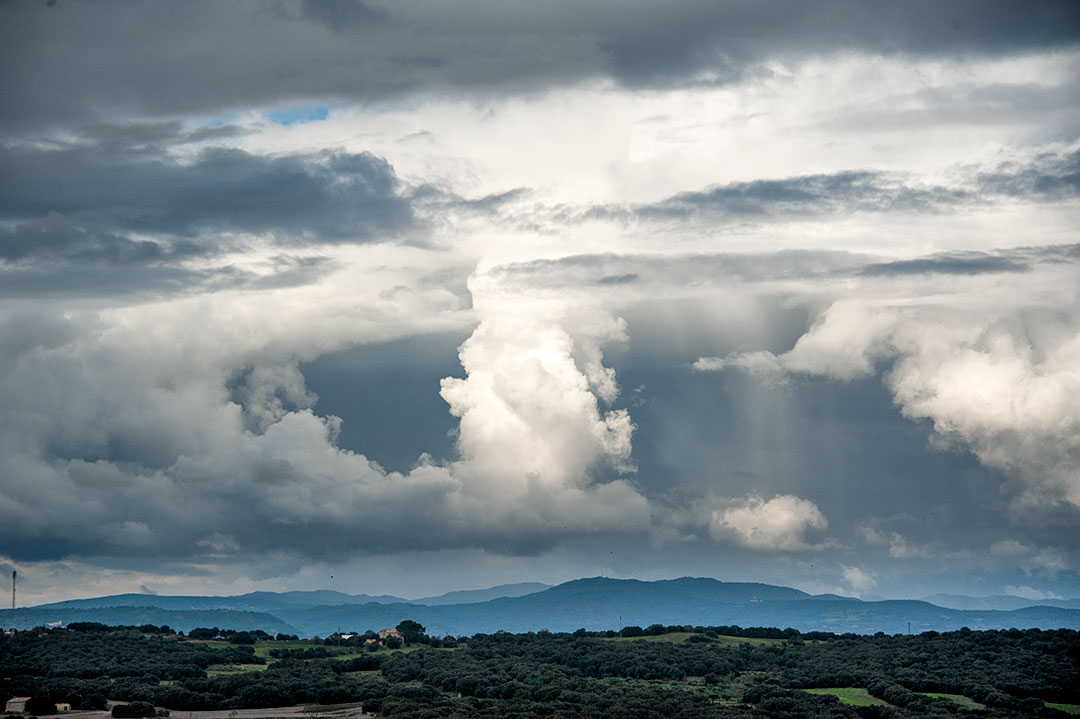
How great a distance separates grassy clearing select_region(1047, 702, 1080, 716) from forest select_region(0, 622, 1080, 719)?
1.00ft

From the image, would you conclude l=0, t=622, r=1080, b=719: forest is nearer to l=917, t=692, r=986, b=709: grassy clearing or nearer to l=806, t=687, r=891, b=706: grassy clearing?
l=806, t=687, r=891, b=706: grassy clearing

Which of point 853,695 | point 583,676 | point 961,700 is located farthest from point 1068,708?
point 583,676

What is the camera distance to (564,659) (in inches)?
6693

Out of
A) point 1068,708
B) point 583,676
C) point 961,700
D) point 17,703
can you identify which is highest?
point 583,676

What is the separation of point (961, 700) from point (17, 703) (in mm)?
100533

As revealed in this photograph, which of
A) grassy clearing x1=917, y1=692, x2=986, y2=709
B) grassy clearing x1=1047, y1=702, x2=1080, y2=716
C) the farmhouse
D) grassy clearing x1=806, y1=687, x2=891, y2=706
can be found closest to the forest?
grassy clearing x1=806, y1=687, x2=891, y2=706

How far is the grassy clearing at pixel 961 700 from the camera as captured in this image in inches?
4891

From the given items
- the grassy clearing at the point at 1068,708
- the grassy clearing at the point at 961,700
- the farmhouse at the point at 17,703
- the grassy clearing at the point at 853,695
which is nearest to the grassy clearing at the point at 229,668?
the farmhouse at the point at 17,703

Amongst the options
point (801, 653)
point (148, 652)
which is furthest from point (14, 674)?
point (801, 653)

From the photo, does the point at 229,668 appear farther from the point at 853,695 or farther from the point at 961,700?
the point at 961,700

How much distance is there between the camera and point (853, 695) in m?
135

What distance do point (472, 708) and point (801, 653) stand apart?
72.0 metres

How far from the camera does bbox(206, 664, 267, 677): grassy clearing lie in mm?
Answer: 159875

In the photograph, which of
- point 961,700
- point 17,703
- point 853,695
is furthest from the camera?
point 853,695
